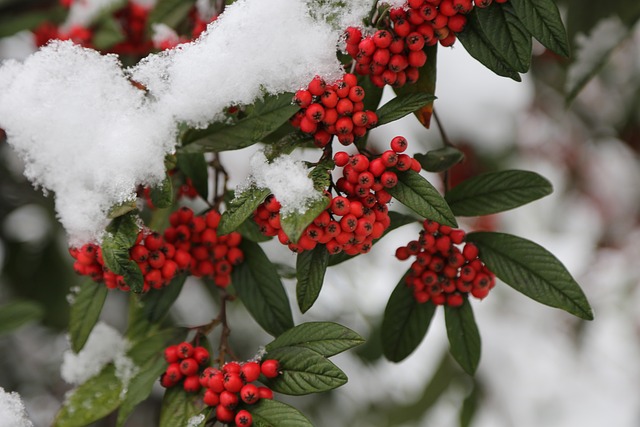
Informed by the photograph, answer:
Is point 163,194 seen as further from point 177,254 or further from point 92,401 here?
point 92,401

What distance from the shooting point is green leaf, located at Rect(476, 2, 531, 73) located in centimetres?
81

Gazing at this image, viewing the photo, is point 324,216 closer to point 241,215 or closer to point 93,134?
point 241,215

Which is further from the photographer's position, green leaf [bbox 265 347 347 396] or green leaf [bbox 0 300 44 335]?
green leaf [bbox 0 300 44 335]

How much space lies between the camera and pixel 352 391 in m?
2.37

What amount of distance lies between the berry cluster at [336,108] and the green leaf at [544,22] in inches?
9.1

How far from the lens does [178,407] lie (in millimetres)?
901

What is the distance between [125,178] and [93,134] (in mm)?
107

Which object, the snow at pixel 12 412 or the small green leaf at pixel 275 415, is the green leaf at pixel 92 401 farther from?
the small green leaf at pixel 275 415

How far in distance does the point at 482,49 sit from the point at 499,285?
2.08 meters

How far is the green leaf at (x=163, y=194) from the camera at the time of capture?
83 centimetres

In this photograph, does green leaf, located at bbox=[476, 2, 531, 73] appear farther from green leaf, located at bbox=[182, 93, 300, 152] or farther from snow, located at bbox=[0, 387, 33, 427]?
snow, located at bbox=[0, 387, 33, 427]

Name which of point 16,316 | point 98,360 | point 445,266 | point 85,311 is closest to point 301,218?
point 445,266

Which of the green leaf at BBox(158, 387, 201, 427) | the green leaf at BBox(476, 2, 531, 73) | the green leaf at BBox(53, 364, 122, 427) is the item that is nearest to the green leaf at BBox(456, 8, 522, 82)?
the green leaf at BBox(476, 2, 531, 73)

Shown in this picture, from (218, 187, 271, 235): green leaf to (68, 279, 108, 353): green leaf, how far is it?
281 mm
